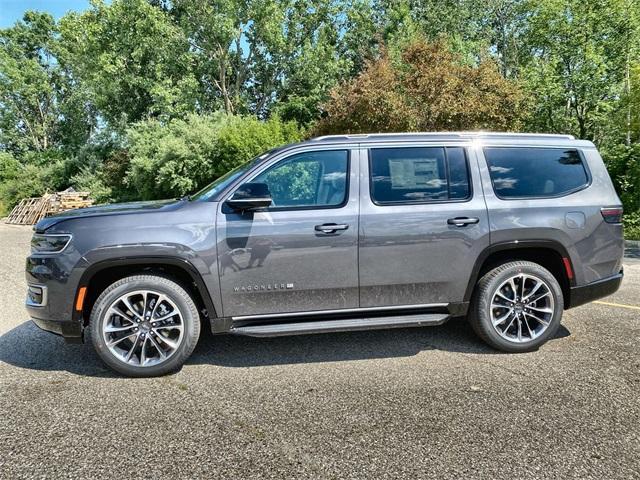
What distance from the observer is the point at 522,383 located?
11.3ft

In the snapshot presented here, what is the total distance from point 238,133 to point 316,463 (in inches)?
674

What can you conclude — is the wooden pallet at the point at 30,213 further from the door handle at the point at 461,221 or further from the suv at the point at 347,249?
the door handle at the point at 461,221

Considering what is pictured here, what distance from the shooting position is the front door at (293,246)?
12.0 ft

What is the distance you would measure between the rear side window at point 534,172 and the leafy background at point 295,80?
8827 millimetres

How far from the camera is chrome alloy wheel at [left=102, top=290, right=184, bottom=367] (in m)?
3.63

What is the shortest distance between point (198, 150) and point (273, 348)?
16069mm

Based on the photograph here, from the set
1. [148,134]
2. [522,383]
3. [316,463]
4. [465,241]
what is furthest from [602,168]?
[148,134]

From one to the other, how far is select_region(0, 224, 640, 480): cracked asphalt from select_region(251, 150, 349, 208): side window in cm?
143

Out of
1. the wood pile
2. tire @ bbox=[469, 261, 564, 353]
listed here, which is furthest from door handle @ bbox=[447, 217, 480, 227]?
the wood pile

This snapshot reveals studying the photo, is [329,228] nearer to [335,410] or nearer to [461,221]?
[461,221]

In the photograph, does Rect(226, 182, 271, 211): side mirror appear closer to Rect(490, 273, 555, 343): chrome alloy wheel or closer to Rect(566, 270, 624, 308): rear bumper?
Rect(490, 273, 555, 343): chrome alloy wheel

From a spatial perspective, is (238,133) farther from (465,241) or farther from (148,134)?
(465,241)

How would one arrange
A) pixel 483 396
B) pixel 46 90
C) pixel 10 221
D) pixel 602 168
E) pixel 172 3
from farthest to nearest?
1. pixel 46 90
2. pixel 172 3
3. pixel 10 221
4. pixel 602 168
5. pixel 483 396

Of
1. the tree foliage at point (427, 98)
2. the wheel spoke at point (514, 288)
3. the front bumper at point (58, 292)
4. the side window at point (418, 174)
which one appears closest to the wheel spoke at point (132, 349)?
the front bumper at point (58, 292)
